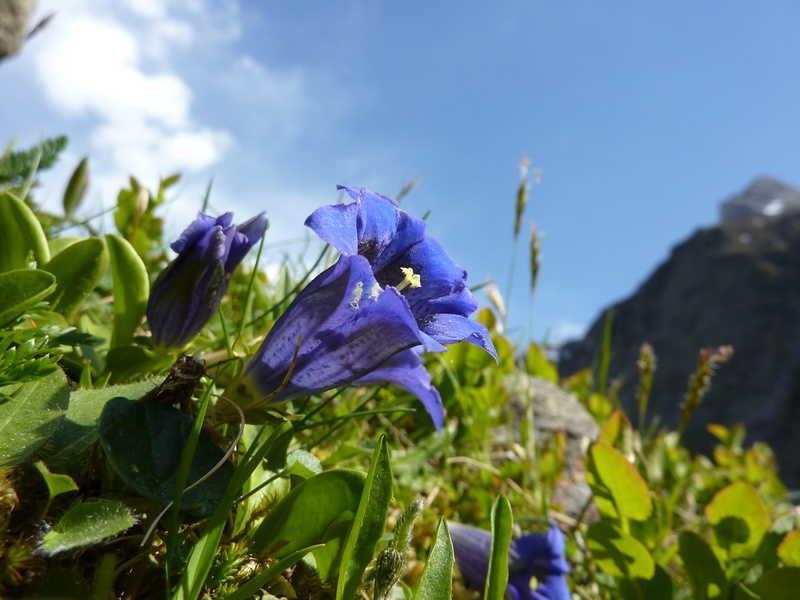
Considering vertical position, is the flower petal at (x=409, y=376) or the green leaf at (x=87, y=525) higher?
the flower petal at (x=409, y=376)

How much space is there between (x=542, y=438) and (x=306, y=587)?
2034 mm

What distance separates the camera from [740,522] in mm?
1624

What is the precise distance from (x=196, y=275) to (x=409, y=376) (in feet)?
1.26

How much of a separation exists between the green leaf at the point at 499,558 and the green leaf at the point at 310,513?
21cm

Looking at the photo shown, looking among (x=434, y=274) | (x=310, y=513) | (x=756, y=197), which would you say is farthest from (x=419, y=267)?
(x=756, y=197)

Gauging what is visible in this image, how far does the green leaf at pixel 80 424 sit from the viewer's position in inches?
38.0

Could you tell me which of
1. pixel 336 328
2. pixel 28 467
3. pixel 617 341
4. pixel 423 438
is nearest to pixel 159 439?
pixel 28 467

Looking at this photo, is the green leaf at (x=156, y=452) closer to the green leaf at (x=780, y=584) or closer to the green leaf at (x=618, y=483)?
the green leaf at (x=618, y=483)

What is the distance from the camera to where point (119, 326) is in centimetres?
136

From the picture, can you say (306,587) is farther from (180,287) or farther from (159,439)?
(180,287)

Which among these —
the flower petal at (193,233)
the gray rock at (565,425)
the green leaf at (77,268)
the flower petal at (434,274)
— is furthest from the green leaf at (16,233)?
the gray rock at (565,425)

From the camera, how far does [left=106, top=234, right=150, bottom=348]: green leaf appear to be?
133 centimetres

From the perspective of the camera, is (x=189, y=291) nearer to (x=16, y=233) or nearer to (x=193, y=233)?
(x=193, y=233)

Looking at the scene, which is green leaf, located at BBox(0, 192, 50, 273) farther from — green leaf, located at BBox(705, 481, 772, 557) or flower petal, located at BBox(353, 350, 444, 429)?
green leaf, located at BBox(705, 481, 772, 557)
